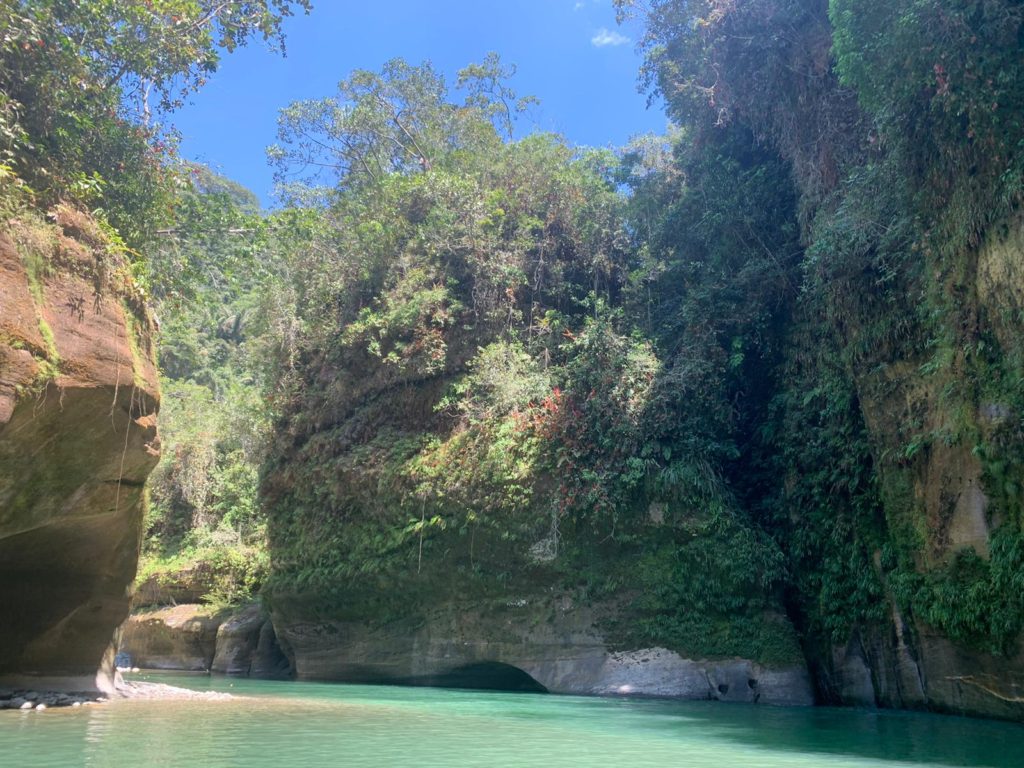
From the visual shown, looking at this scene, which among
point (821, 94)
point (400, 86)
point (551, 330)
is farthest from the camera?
point (400, 86)

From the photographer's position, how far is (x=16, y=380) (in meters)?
7.09

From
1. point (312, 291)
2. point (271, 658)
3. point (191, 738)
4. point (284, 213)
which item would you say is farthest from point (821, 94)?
point (271, 658)

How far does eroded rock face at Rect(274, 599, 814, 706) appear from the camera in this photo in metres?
13.2

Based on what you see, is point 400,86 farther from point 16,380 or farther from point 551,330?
point 16,380

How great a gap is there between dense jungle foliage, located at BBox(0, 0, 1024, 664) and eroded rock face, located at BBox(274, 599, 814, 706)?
0.41 m

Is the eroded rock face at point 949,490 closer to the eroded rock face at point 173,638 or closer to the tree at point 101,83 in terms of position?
the tree at point 101,83

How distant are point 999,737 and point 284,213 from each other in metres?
13.0

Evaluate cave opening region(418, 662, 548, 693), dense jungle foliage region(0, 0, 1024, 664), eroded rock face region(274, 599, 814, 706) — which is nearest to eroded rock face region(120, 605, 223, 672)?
dense jungle foliage region(0, 0, 1024, 664)

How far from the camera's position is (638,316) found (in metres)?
18.4

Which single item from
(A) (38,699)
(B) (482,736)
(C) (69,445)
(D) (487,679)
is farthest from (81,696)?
(D) (487,679)

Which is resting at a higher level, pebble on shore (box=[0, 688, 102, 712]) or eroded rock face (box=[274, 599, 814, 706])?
eroded rock face (box=[274, 599, 814, 706])

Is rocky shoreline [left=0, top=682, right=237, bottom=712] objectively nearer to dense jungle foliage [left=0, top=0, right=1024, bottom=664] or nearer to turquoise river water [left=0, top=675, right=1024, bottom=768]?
turquoise river water [left=0, top=675, right=1024, bottom=768]

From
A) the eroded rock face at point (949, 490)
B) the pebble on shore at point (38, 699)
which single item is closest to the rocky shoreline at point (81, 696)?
the pebble on shore at point (38, 699)

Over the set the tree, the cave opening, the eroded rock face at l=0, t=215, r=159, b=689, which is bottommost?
the cave opening
